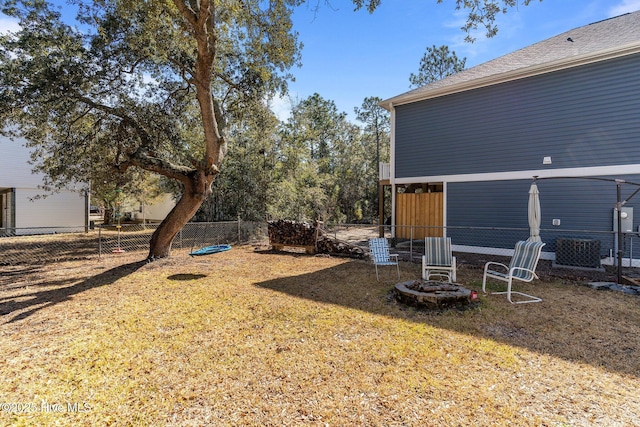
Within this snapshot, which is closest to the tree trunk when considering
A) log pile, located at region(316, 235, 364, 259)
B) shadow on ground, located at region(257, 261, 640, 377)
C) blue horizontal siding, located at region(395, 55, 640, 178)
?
shadow on ground, located at region(257, 261, 640, 377)

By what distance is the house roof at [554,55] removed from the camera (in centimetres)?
852

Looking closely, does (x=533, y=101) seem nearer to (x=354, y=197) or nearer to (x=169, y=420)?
(x=169, y=420)

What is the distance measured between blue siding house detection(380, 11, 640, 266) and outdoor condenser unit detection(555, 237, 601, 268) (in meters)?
0.49

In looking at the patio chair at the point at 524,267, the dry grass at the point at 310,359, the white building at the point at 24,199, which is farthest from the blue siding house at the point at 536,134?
the white building at the point at 24,199

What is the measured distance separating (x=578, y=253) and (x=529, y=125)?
4.06m

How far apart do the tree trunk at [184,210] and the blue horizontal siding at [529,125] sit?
7.28 metres

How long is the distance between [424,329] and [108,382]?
3.53 meters

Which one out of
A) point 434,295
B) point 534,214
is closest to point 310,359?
point 434,295

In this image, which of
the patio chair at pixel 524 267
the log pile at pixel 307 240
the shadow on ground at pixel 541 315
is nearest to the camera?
the shadow on ground at pixel 541 315

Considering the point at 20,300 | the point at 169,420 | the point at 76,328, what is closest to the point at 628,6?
the point at 169,420

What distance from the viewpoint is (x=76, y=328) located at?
4082mm

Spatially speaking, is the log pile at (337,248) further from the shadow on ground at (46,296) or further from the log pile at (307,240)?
the shadow on ground at (46,296)

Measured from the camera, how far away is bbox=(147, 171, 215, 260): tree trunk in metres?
8.52

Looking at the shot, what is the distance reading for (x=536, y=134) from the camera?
9445mm
